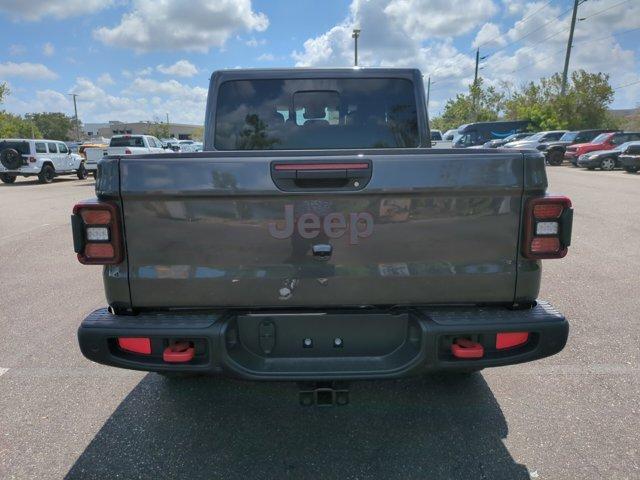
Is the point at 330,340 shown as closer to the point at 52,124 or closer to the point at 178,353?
the point at 178,353

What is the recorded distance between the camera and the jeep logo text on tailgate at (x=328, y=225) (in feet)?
7.49

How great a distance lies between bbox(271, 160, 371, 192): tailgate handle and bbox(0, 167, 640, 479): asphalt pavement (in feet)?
4.87

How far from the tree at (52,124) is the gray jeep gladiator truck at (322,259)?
109m

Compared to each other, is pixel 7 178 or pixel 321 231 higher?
pixel 321 231

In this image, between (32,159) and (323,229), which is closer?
(323,229)

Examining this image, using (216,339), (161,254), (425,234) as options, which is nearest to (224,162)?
(161,254)

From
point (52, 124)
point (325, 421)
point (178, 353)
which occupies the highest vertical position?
point (52, 124)

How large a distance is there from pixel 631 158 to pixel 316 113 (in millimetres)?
20753

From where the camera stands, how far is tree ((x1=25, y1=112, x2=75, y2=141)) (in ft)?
323

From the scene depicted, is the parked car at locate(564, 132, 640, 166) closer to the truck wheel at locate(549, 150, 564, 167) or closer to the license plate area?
the truck wheel at locate(549, 150, 564, 167)

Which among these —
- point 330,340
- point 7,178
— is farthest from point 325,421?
point 7,178

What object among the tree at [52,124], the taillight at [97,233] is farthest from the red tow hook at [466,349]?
the tree at [52,124]

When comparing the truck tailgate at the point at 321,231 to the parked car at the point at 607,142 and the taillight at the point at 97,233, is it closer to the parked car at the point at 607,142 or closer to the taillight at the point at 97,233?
the taillight at the point at 97,233

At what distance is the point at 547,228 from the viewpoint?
7.65 feet
